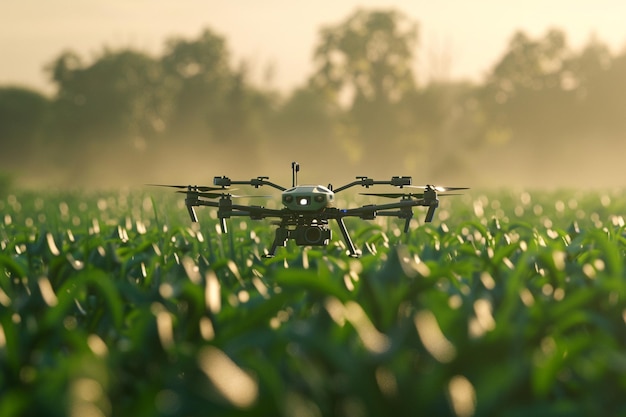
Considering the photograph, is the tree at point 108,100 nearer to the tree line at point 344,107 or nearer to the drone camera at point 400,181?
the tree line at point 344,107

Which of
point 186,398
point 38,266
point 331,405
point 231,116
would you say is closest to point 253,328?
point 331,405

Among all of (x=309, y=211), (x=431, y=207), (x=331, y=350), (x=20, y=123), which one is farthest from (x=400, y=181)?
(x=20, y=123)

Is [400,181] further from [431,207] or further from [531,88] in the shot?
[531,88]

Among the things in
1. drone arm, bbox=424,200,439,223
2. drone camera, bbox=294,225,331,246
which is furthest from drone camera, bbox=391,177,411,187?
drone camera, bbox=294,225,331,246

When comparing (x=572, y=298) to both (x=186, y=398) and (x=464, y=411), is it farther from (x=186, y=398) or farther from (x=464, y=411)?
(x=186, y=398)

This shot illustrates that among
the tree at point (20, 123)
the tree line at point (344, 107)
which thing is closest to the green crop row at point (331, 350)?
the tree line at point (344, 107)

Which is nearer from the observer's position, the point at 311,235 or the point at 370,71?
the point at 311,235
